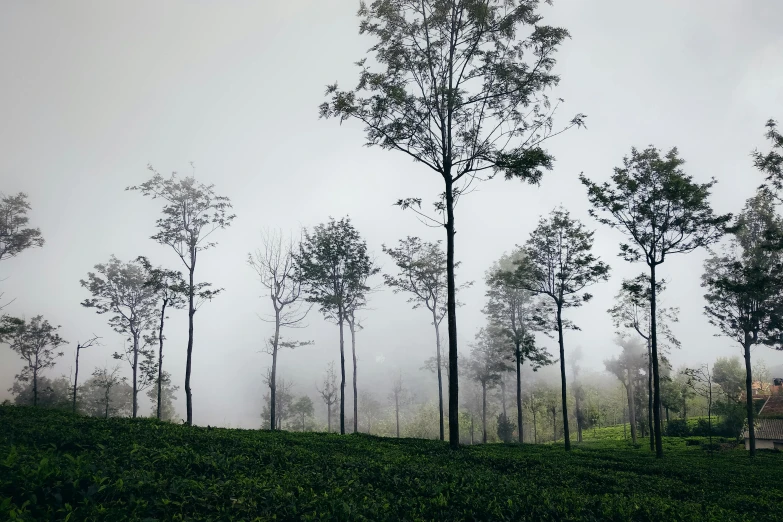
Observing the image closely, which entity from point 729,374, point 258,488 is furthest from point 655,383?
point 729,374

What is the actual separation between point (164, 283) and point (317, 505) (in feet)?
94.5

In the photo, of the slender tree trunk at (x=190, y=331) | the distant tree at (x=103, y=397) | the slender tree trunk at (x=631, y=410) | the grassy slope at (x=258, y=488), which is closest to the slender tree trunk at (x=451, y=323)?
the grassy slope at (x=258, y=488)

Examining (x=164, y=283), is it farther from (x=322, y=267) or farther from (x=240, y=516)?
(x=240, y=516)

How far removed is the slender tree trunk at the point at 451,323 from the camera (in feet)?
51.8

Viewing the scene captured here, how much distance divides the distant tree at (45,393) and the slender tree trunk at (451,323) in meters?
54.3

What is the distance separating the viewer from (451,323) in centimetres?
1627

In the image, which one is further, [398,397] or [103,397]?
[398,397]

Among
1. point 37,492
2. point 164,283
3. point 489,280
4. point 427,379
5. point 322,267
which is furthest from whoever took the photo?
point 427,379

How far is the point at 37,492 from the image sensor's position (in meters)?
4.95

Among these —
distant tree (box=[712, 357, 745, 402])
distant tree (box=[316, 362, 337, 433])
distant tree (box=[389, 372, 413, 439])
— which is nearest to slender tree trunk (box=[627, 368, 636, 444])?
distant tree (box=[712, 357, 745, 402])

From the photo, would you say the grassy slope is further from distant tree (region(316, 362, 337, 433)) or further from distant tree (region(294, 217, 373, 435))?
distant tree (region(316, 362, 337, 433))

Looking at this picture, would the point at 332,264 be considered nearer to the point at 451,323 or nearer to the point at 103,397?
the point at 451,323

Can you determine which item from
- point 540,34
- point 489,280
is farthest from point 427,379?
point 540,34

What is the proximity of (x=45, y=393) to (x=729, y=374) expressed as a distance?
110825mm
